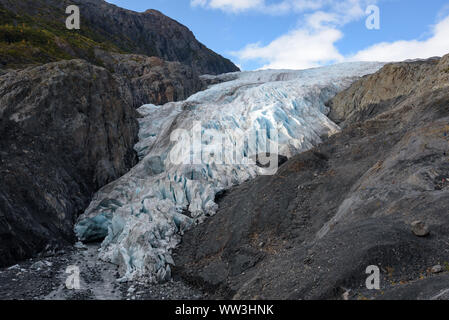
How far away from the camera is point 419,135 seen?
492 inches

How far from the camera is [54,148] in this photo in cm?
1791

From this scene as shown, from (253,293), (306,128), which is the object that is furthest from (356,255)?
(306,128)

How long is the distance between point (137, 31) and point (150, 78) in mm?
42059

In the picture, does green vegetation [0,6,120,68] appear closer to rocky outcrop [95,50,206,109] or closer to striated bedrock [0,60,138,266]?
rocky outcrop [95,50,206,109]

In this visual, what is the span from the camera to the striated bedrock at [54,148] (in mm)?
13492

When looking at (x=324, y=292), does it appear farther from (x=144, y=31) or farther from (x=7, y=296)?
(x=144, y=31)

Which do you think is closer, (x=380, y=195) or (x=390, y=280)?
(x=390, y=280)

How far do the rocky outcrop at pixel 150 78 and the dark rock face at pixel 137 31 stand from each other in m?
16.0

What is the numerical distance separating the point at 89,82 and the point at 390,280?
68.4ft
